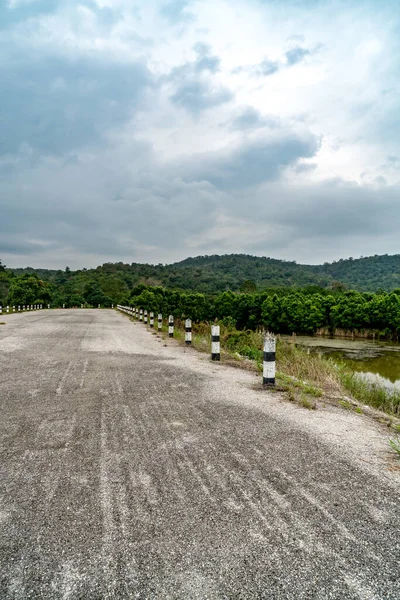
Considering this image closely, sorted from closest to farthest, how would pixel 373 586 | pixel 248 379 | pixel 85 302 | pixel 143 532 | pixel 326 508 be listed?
pixel 373 586
pixel 143 532
pixel 326 508
pixel 248 379
pixel 85 302

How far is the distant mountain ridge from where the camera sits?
109 m

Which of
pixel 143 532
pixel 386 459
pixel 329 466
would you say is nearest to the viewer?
pixel 143 532

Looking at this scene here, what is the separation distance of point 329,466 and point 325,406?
2222 mm

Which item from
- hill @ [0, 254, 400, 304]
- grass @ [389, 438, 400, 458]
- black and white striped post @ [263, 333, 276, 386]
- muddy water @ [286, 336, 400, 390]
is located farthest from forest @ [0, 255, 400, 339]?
grass @ [389, 438, 400, 458]

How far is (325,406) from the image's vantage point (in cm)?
524

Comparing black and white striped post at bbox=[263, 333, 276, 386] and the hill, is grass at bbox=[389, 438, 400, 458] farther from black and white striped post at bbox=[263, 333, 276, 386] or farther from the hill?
the hill

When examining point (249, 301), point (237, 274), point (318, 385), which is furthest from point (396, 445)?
point (237, 274)

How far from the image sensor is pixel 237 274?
445 ft

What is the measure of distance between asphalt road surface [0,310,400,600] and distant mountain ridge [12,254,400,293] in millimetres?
93164

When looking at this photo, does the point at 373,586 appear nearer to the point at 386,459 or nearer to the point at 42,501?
the point at 386,459

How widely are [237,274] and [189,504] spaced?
134196mm

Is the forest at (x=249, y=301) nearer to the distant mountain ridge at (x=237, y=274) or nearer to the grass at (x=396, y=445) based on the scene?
the distant mountain ridge at (x=237, y=274)

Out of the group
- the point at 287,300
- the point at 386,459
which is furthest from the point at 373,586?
the point at 287,300

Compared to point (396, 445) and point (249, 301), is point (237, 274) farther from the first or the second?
point (396, 445)
